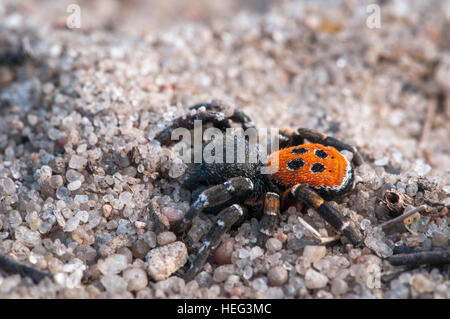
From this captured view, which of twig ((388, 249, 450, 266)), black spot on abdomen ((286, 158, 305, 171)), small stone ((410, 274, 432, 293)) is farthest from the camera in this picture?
black spot on abdomen ((286, 158, 305, 171))

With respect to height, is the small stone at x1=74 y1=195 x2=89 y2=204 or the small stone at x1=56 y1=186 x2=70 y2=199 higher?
the small stone at x1=56 y1=186 x2=70 y2=199

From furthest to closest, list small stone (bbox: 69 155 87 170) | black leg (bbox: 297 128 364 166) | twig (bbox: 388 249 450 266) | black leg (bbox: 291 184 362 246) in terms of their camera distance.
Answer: black leg (bbox: 297 128 364 166) < small stone (bbox: 69 155 87 170) < black leg (bbox: 291 184 362 246) < twig (bbox: 388 249 450 266)

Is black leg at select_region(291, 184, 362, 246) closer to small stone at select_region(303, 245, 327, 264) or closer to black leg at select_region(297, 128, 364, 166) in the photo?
small stone at select_region(303, 245, 327, 264)

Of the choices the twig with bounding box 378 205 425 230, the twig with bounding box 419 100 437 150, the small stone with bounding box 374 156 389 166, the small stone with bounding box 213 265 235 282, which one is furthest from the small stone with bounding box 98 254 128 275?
the twig with bounding box 419 100 437 150

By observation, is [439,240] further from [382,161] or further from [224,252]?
[224,252]
